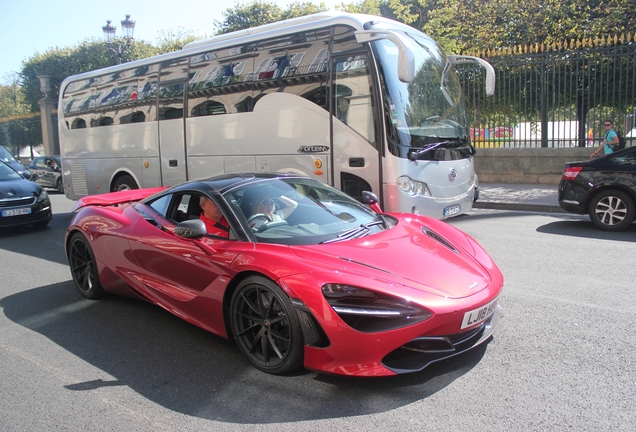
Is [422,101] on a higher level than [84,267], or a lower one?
higher

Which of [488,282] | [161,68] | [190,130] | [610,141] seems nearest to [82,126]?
[161,68]

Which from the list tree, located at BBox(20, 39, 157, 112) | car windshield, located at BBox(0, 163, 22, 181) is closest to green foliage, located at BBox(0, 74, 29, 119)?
tree, located at BBox(20, 39, 157, 112)

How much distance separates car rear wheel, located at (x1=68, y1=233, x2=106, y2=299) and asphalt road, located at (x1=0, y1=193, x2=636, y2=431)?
5.1 inches

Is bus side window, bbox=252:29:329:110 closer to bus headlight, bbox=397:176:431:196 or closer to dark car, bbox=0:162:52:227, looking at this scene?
bus headlight, bbox=397:176:431:196

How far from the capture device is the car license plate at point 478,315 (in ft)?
10.8

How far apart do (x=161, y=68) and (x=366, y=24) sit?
4859 mm

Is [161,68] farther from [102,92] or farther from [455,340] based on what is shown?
[455,340]

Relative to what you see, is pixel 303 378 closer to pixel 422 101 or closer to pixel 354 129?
pixel 354 129

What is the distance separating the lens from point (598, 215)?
27.9ft

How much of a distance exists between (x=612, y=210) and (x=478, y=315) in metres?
6.19

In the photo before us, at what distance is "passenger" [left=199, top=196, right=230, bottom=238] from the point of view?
415cm

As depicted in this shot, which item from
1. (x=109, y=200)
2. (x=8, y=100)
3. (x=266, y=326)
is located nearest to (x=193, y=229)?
(x=266, y=326)

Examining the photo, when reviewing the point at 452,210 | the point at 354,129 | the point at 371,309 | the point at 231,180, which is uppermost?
the point at 354,129

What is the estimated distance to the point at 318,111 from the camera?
784 centimetres
